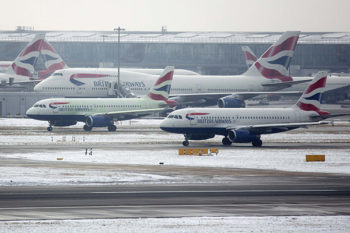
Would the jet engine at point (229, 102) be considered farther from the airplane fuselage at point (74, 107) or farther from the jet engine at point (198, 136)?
the jet engine at point (198, 136)

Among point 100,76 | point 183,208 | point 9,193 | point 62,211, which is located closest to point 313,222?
point 183,208

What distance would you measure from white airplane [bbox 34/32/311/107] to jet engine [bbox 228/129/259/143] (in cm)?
4363

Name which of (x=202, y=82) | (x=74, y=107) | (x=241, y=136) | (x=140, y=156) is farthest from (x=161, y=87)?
(x=140, y=156)

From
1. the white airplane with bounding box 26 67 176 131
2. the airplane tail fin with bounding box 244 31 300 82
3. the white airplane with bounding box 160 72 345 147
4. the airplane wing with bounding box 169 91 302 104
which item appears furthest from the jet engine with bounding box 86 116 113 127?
the airplane tail fin with bounding box 244 31 300 82

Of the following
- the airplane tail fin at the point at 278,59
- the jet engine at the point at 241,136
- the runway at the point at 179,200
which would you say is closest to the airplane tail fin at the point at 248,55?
the airplane tail fin at the point at 278,59

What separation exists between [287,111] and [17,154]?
89.3ft

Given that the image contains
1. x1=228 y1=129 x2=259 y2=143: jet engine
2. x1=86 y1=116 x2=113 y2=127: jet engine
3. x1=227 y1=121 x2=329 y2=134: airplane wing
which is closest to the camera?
x1=228 y1=129 x2=259 y2=143: jet engine

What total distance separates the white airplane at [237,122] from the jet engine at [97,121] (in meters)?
20.2

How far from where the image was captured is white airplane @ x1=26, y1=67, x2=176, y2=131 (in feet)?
302

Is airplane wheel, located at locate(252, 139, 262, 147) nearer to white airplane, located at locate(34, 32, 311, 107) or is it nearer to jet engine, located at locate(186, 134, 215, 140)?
jet engine, located at locate(186, 134, 215, 140)

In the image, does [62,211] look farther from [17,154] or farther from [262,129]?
[262,129]

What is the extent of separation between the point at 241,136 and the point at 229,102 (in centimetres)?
4308

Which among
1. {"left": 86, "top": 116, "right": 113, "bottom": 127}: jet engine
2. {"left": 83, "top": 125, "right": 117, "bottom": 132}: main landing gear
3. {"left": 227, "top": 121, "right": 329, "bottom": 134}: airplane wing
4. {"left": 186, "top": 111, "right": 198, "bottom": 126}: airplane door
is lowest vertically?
{"left": 83, "top": 125, "right": 117, "bottom": 132}: main landing gear

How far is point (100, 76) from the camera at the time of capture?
12219 centimetres
